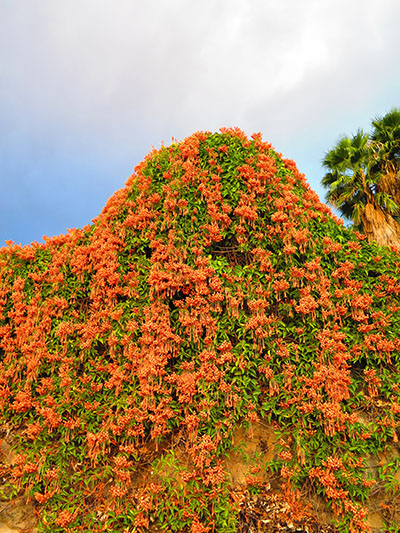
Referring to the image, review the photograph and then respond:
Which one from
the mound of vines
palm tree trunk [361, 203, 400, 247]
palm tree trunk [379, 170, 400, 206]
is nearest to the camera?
the mound of vines

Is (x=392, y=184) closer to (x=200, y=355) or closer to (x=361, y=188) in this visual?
(x=361, y=188)

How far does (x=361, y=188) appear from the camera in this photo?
15297mm

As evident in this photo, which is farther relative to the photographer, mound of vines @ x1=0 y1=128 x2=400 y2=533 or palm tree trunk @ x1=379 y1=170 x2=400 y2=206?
palm tree trunk @ x1=379 y1=170 x2=400 y2=206

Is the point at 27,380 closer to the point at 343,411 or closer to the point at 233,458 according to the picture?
the point at 233,458

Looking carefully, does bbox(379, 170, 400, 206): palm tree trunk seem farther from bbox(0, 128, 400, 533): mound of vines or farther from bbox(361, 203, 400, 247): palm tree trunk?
bbox(0, 128, 400, 533): mound of vines

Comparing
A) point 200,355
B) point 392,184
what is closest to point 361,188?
point 392,184

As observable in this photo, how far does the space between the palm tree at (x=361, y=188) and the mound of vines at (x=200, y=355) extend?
10.2 metres

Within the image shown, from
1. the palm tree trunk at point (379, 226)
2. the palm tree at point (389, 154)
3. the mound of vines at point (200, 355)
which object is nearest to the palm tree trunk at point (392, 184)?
the palm tree at point (389, 154)

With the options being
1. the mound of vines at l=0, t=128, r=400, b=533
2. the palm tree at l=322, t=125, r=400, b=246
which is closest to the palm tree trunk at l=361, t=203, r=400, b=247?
the palm tree at l=322, t=125, r=400, b=246

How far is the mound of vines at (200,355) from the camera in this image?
3963 millimetres

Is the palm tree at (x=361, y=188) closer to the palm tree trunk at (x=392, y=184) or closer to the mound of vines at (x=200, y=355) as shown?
the palm tree trunk at (x=392, y=184)

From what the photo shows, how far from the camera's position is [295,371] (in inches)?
170

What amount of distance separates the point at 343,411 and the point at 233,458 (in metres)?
1.57

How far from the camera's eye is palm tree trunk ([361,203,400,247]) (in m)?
13.7
